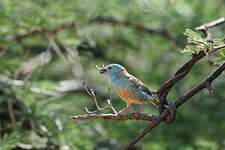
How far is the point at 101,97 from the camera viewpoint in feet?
18.4

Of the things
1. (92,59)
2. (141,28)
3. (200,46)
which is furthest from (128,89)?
(92,59)

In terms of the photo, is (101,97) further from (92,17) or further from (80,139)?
(80,139)

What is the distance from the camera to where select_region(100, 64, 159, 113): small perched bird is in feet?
6.12

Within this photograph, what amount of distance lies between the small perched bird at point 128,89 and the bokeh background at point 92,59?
1370 millimetres

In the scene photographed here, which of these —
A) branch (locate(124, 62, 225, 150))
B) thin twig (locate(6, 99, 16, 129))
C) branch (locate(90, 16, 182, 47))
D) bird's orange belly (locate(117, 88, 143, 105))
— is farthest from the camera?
branch (locate(90, 16, 182, 47))

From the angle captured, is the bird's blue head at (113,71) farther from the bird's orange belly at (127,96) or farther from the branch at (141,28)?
the branch at (141,28)

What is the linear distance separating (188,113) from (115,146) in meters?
0.92

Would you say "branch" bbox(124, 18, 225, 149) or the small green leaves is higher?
the small green leaves

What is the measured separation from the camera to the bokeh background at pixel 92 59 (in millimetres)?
3717

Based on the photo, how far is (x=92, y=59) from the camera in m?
5.51

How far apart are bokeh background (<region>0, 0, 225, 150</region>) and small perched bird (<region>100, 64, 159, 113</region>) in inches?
53.9

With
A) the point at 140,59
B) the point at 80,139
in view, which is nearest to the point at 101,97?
the point at 140,59

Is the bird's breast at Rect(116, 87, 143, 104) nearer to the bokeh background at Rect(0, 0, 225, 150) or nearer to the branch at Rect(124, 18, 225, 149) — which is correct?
the branch at Rect(124, 18, 225, 149)

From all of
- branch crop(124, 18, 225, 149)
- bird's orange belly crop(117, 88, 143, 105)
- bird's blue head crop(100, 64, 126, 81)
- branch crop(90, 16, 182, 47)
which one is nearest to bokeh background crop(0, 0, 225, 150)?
branch crop(90, 16, 182, 47)
